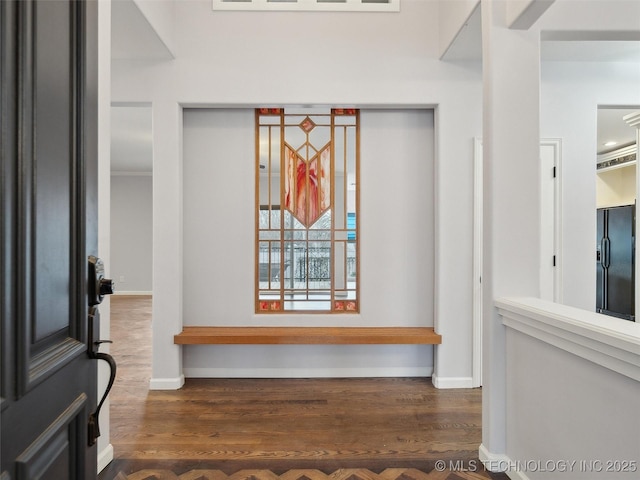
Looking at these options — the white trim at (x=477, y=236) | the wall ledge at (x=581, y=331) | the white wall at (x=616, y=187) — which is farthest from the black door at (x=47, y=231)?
the white wall at (x=616, y=187)

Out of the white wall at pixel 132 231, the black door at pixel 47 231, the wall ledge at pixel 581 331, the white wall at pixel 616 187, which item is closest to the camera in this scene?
the black door at pixel 47 231

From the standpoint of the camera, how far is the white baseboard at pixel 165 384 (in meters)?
2.90

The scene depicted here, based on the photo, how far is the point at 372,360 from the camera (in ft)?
10.3

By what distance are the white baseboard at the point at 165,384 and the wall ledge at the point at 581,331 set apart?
2500mm

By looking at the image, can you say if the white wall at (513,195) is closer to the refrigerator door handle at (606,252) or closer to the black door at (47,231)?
the black door at (47,231)

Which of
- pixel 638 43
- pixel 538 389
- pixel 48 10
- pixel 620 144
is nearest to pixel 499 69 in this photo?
pixel 538 389

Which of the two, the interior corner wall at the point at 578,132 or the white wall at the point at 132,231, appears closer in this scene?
the interior corner wall at the point at 578,132

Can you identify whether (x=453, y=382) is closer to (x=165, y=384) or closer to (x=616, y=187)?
(x=165, y=384)

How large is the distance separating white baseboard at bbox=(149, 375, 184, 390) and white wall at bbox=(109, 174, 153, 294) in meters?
5.89

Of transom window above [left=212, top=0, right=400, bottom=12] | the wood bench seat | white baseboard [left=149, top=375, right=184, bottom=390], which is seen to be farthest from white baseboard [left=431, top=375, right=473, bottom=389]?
transom window above [left=212, top=0, right=400, bottom=12]

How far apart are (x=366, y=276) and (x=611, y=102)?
2.64 metres

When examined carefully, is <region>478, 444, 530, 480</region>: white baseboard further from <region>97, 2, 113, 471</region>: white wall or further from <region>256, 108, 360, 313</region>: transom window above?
<region>97, 2, 113, 471</region>: white wall

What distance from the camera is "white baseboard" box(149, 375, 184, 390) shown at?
2.90 metres

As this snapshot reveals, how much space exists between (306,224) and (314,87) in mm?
1170
